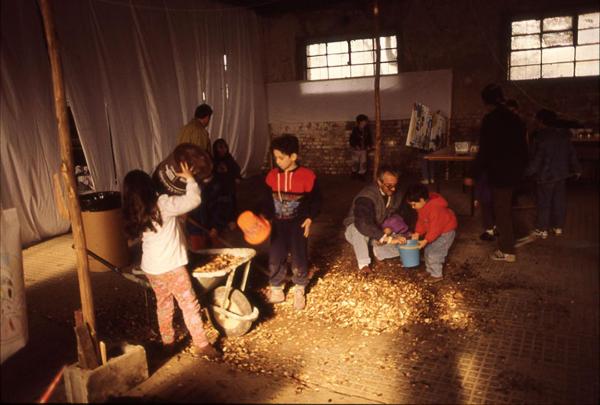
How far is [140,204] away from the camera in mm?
3967

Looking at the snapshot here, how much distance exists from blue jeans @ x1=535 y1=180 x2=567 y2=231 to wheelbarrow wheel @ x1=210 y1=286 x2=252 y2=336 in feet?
15.2

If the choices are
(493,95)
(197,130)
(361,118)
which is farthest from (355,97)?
(493,95)

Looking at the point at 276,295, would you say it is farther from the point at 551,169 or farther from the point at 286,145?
the point at 551,169

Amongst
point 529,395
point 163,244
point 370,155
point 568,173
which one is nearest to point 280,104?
point 370,155

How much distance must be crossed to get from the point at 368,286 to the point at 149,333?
92.6 inches

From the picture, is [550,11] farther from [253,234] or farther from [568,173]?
[253,234]

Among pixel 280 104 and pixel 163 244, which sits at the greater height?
pixel 280 104

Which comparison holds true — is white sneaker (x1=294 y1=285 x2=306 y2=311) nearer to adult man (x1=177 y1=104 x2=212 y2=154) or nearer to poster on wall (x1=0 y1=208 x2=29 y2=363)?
poster on wall (x1=0 y1=208 x2=29 y2=363)

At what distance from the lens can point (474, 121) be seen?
11.8 metres

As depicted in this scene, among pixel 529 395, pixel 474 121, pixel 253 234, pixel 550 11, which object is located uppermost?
pixel 550 11

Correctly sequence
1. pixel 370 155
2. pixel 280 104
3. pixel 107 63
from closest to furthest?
pixel 107 63, pixel 370 155, pixel 280 104

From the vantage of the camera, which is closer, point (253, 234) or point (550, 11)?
point (253, 234)

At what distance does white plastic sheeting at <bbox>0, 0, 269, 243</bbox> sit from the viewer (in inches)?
300

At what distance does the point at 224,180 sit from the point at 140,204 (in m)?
4.19
